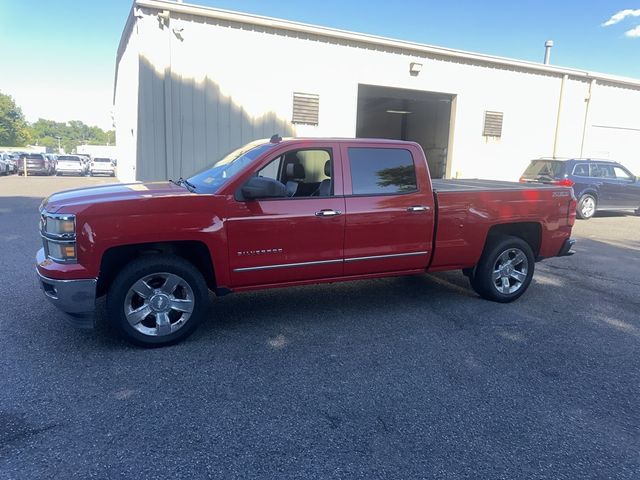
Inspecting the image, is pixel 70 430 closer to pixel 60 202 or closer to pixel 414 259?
pixel 60 202

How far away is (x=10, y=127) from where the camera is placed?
9662 centimetres

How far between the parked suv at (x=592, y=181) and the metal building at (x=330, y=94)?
2.48 meters

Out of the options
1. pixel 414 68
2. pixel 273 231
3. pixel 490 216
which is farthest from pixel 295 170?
pixel 414 68

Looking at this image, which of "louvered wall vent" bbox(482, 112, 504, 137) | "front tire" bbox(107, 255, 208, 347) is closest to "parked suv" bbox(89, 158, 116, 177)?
"louvered wall vent" bbox(482, 112, 504, 137)

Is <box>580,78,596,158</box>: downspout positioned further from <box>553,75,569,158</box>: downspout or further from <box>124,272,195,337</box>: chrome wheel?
<box>124,272,195,337</box>: chrome wheel

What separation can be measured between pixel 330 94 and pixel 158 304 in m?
10.2

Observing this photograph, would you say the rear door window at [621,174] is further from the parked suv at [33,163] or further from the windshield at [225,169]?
the parked suv at [33,163]

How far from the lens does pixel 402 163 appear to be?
5.15 meters

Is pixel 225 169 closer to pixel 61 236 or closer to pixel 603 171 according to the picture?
pixel 61 236

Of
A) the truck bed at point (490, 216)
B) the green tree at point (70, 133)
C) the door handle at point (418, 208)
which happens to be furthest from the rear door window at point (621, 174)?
the green tree at point (70, 133)

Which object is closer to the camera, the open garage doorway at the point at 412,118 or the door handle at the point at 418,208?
the door handle at the point at 418,208

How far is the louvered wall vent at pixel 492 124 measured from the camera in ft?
50.7

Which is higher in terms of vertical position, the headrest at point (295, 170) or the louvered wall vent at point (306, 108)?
the louvered wall vent at point (306, 108)

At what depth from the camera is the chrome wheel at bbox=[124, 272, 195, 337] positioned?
13.3ft
